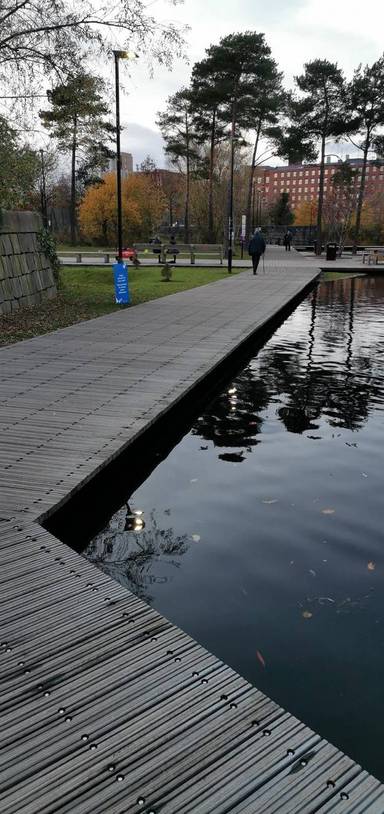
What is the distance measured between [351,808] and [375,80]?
44.2 m

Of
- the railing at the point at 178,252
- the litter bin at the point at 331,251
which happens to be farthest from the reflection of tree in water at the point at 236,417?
the litter bin at the point at 331,251

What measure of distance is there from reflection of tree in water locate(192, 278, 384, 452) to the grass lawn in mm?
4845

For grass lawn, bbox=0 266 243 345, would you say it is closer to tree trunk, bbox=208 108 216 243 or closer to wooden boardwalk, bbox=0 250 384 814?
wooden boardwalk, bbox=0 250 384 814

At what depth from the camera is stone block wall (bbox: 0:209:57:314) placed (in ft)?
49.6

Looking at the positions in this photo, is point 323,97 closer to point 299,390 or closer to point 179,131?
point 179,131

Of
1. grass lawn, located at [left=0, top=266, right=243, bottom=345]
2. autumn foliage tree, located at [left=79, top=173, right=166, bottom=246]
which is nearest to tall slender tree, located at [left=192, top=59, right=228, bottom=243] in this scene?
autumn foliage tree, located at [left=79, top=173, right=166, bottom=246]

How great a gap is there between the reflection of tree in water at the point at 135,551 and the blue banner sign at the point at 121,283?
11825 millimetres

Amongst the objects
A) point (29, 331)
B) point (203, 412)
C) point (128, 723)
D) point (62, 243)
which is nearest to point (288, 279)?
point (29, 331)

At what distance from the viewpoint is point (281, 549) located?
16.1 feet

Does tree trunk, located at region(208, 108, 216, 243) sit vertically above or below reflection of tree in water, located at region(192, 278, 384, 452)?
above

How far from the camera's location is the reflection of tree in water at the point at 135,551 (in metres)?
4.54

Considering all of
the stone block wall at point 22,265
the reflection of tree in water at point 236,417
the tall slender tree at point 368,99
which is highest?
the tall slender tree at point 368,99

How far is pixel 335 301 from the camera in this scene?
19906 mm

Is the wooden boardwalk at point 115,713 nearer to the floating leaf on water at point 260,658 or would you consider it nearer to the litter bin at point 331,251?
the floating leaf on water at point 260,658
